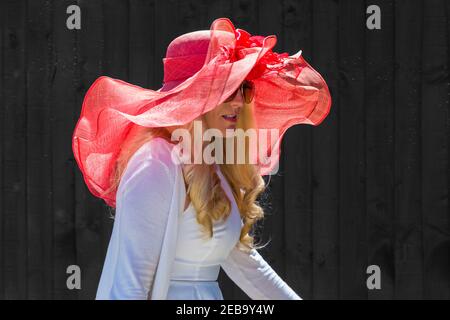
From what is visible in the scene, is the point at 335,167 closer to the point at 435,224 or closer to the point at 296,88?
the point at 435,224

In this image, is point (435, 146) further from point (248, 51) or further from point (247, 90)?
point (248, 51)

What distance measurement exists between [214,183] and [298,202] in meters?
1.89

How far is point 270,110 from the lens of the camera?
299 centimetres

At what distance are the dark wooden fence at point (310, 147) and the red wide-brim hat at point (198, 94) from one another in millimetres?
1463

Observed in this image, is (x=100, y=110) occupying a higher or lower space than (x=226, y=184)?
higher

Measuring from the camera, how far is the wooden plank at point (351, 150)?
442 centimetres

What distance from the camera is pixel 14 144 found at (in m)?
4.47

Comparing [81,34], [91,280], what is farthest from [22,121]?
[91,280]

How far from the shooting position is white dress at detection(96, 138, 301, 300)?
226cm

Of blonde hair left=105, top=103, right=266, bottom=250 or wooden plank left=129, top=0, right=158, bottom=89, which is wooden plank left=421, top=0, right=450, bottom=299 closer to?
wooden plank left=129, top=0, right=158, bottom=89

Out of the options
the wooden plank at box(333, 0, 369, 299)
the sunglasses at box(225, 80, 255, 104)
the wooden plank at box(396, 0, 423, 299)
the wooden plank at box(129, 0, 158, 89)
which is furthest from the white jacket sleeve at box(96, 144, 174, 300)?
the wooden plank at box(396, 0, 423, 299)
